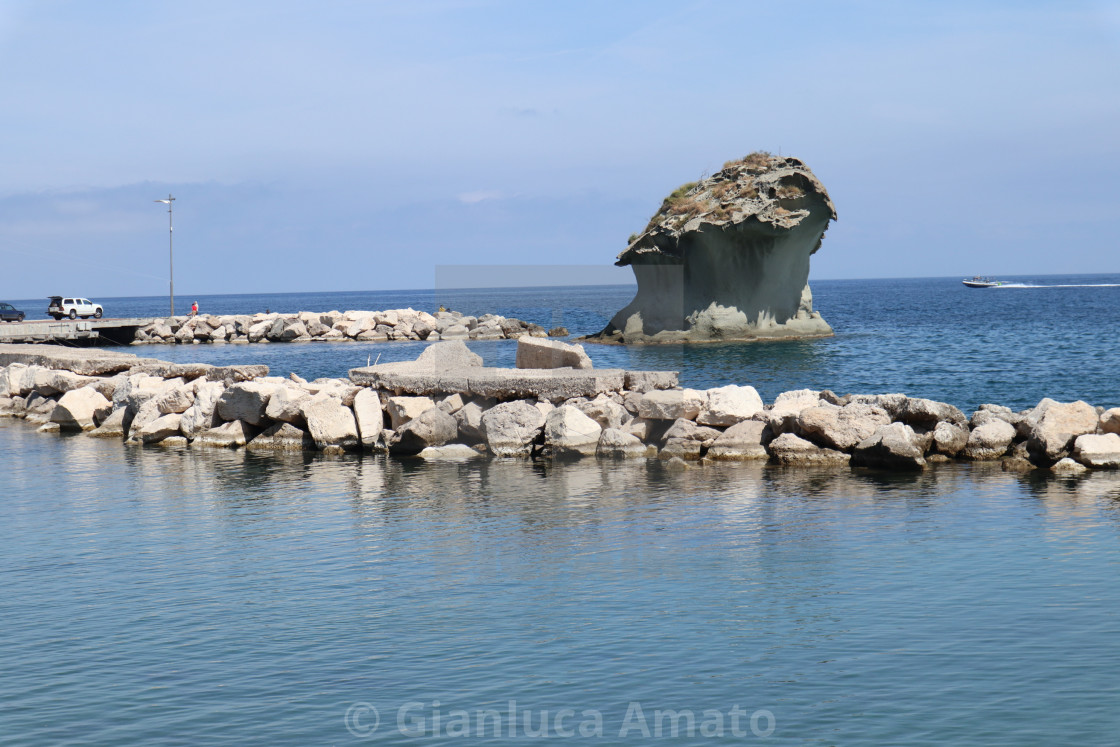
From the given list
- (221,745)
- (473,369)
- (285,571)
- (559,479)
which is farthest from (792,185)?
(221,745)

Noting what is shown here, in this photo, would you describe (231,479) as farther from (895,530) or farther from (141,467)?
(895,530)

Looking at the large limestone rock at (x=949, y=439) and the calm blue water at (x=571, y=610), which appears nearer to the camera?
the calm blue water at (x=571, y=610)

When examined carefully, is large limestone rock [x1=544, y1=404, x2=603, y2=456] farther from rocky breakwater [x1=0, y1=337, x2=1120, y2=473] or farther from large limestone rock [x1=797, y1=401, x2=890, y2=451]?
large limestone rock [x1=797, y1=401, x2=890, y2=451]

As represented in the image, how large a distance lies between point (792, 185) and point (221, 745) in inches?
1576

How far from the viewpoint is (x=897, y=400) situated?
1480 centimetres

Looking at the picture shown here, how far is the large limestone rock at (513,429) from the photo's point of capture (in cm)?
1543

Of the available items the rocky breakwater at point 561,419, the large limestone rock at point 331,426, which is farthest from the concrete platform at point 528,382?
the large limestone rock at point 331,426

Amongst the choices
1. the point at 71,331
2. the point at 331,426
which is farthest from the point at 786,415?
the point at 71,331

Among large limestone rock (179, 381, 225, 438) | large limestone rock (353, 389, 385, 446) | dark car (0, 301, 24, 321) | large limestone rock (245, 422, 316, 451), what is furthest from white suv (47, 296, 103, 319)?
large limestone rock (353, 389, 385, 446)

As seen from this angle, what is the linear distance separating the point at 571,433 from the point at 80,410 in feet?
34.7

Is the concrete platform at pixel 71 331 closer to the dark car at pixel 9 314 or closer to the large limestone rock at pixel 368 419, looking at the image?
the dark car at pixel 9 314

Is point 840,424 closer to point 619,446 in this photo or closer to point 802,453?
point 802,453

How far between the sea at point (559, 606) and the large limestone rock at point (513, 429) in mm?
760

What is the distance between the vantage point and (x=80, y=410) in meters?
19.9
